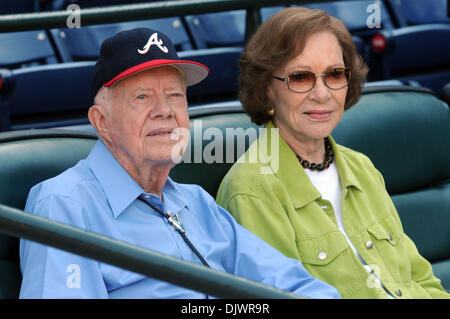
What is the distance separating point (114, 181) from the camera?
1.54 metres

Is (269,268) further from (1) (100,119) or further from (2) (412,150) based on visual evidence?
(2) (412,150)

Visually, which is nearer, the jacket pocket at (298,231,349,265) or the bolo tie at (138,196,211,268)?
the bolo tie at (138,196,211,268)

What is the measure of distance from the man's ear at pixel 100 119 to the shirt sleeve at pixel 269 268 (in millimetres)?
344

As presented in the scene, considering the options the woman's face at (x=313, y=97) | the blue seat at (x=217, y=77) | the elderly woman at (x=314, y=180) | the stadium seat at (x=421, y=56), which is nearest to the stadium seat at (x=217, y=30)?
the stadium seat at (x=421, y=56)

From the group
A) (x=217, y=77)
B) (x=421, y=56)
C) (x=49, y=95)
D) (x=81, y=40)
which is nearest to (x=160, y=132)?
(x=49, y=95)

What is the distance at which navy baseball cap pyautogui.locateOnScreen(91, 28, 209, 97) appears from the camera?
1560mm

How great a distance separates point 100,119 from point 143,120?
0.36ft

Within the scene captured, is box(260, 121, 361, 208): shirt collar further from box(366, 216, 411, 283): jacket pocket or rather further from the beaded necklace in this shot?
box(366, 216, 411, 283): jacket pocket

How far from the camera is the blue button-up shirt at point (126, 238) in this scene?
1.34 m

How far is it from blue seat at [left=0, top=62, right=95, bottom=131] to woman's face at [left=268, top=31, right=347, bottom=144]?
147 centimetres

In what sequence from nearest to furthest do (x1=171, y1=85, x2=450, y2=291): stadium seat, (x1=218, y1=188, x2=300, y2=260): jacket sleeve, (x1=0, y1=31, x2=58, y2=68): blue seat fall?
(x1=218, y1=188, x2=300, y2=260): jacket sleeve → (x1=171, y1=85, x2=450, y2=291): stadium seat → (x1=0, y1=31, x2=58, y2=68): blue seat

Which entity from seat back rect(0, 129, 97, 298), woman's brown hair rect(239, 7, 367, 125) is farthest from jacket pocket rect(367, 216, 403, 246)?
seat back rect(0, 129, 97, 298)
